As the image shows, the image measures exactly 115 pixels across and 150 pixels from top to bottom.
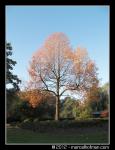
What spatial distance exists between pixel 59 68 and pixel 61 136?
4.60 feet

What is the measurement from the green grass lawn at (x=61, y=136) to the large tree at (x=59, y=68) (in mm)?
385

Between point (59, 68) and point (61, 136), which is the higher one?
point (59, 68)

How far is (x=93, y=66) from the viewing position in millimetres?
6520

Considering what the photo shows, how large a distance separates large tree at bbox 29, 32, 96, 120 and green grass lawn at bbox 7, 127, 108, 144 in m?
0.38

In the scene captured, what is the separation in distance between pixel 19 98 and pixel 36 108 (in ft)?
1.37

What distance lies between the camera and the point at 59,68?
692cm

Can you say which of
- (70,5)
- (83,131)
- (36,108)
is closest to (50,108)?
(36,108)

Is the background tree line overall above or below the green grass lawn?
above

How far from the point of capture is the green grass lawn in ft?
19.1

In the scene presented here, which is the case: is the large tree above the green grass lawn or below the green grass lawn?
above

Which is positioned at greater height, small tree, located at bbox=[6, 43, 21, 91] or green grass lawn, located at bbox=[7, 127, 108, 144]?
small tree, located at bbox=[6, 43, 21, 91]

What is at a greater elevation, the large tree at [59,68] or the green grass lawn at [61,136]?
the large tree at [59,68]

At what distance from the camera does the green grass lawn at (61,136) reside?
19.1 feet

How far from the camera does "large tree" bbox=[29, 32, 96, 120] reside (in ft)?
21.5
